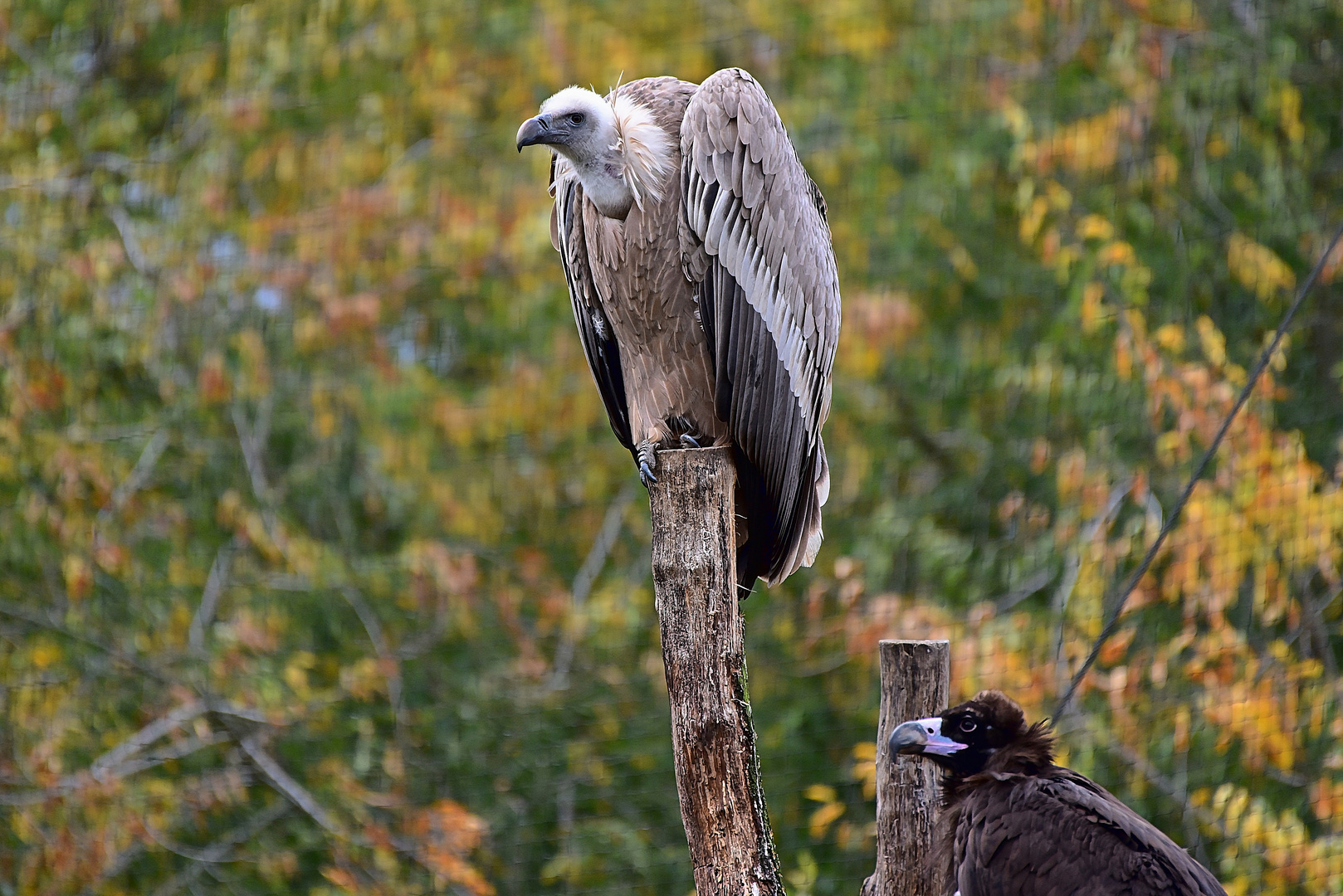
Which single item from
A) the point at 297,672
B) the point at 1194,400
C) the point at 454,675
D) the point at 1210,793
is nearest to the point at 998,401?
the point at 1194,400

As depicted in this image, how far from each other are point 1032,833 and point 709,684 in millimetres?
672

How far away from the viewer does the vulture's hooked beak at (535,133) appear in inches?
103

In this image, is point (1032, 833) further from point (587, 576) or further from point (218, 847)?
point (218, 847)

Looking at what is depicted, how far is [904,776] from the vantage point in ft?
8.05

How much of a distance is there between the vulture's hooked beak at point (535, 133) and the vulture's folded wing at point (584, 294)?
0.51 ft

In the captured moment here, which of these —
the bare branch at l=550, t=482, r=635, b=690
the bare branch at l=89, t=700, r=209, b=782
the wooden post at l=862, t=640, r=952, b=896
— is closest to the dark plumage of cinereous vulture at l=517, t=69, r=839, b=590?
the wooden post at l=862, t=640, r=952, b=896

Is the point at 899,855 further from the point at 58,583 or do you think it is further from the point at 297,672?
the point at 58,583

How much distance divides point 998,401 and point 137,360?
3.65 meters

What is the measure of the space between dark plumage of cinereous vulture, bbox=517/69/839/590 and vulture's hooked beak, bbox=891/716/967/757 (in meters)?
0.65

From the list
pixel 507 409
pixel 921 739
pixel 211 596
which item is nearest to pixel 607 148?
pixel 921 739

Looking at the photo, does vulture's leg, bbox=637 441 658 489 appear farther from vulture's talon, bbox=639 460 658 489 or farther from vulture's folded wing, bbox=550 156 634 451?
vulture's folded wing, bbox=550 156 634 451

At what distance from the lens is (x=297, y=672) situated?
560 centimetres

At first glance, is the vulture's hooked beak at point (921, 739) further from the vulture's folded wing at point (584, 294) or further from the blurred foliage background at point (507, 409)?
the blurred foliage background at point (507, 409)

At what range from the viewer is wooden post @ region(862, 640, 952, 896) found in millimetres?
2338
